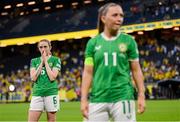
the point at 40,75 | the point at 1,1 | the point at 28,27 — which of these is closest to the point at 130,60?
the point at 40,75

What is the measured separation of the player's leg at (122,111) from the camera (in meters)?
5.79

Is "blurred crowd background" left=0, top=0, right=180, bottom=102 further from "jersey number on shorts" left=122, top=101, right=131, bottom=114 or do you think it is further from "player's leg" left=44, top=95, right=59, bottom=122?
"jersey number on shorts" left=122, top=101, right=131, bottom=114

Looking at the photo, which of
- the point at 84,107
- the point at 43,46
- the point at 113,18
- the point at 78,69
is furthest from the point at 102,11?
the point at 78,69

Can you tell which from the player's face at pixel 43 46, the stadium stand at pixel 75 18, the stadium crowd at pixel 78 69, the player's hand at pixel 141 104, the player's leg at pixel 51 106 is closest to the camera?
the player's hand at pixel 141 104

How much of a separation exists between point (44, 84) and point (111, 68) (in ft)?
13.9

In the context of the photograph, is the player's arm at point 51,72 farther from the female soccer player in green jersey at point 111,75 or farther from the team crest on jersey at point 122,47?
the team crest on jersey at point 122,47

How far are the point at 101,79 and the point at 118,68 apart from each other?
234 millimetres

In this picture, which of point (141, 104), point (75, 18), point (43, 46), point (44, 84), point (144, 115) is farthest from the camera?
point (75, 18)

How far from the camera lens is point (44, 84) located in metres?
9.95

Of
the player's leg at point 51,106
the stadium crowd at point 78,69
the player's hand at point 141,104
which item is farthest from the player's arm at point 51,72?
the stadium crowd at point 78,69

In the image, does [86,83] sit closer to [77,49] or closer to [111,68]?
[111,68]

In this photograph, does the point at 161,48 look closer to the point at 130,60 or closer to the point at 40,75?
the point at 40,75

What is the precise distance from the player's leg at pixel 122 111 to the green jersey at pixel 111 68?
2.4 inches

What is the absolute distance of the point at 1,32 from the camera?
169 ft
